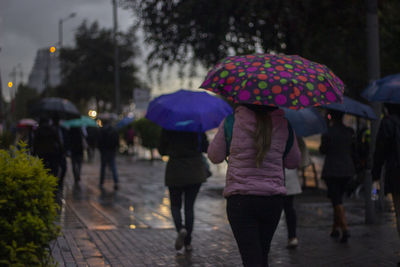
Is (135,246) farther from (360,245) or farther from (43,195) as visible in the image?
(43,195)

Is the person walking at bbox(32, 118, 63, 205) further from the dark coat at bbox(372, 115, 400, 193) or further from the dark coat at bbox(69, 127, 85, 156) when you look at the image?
the dark coat at bbox(372, 115, 400, 193)

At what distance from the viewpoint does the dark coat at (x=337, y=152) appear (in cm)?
774

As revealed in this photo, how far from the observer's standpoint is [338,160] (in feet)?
25.5

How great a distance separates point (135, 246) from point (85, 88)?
1933 inches

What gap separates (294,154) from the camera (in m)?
4.37

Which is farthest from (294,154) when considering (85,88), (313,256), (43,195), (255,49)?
(85,88)

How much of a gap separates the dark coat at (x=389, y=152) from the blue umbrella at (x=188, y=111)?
189 cm

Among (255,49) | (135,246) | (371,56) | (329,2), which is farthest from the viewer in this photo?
(255,49)

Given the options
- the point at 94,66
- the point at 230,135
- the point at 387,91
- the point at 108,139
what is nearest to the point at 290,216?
the point at 387,91

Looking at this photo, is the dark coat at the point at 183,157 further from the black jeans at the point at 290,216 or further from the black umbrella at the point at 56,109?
the black umbrella at the point at 56,109

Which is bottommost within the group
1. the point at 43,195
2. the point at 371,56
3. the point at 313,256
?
the point at 313,256

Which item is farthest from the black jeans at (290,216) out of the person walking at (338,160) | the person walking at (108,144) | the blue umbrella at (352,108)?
the person walking at (108,144)

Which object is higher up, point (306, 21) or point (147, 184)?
point (306, 21)

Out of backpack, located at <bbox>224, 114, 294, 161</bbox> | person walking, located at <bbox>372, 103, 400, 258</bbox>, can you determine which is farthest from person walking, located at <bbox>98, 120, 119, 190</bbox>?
backpack, located at <bbox>224, 114, 294, 161</bbox>
